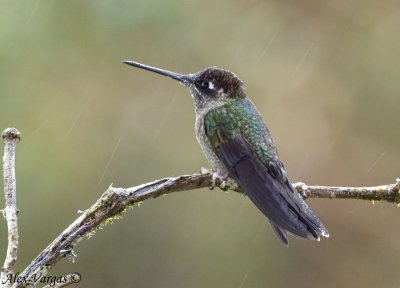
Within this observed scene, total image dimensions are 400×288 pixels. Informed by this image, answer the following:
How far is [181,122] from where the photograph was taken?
7.61 metres

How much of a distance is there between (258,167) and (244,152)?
158 mm

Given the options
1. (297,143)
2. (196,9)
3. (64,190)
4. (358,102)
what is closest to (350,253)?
(297,143)

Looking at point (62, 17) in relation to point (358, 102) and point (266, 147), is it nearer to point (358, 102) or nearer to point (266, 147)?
point (358, 102)

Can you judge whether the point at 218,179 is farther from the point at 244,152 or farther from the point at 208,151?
the point at 208,151

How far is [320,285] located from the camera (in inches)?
268

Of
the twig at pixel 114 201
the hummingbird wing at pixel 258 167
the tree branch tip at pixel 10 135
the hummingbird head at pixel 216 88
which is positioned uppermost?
the tree branch tip at pixel 10 135

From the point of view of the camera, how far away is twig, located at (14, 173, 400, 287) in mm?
2236

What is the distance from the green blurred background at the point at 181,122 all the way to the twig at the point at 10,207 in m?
4.05

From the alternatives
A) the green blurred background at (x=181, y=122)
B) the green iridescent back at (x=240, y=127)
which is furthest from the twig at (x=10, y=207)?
the green blurred background at (x=181, y=122)

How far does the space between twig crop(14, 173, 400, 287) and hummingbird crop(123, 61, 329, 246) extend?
27cm

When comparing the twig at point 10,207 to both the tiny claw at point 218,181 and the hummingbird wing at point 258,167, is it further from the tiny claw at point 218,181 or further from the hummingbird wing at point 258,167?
the hummingbird wing at point 258,167

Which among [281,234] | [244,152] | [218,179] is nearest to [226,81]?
[244,152]

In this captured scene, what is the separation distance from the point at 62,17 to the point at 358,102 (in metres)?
3.38

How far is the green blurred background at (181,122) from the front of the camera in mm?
6898
